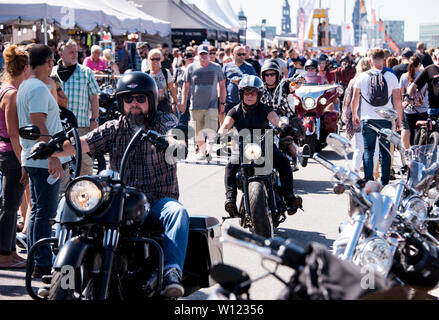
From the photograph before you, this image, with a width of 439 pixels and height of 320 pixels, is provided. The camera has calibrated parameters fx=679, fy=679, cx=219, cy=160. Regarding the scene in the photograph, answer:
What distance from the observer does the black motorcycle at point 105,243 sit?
3.47 metres

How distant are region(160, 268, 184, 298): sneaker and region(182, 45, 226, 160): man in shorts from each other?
7331 mm

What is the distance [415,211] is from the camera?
4.54 meters

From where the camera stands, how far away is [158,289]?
382 centimetres

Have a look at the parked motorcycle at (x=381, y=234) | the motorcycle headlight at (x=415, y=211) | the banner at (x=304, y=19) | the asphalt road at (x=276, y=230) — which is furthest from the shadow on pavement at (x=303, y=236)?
the banner at (x=304, y=19)

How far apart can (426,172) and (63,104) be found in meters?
3.87

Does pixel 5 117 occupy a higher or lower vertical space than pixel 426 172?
higher

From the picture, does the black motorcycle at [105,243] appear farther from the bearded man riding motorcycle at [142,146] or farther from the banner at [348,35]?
the banner at [348,35]

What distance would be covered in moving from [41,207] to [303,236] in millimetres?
2714

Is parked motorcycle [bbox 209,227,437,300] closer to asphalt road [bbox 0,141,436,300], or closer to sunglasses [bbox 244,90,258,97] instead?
asphalt road [bbox 0,141,436,300]

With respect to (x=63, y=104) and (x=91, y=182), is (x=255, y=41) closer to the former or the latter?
(x=63, y=104)

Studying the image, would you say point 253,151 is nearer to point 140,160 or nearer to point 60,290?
point 140,160

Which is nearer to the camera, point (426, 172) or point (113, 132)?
point (113, 132)
